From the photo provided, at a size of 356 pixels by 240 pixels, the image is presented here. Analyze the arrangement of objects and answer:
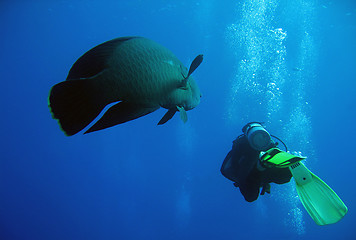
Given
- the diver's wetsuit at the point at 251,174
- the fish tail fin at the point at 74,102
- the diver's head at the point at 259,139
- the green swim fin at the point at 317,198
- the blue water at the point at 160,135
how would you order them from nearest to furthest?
the fish tail fin at the point at 74,102 < the green swim fin at the point at 317,198 < the diver's head at the point at 259,139 < the diver's wetsuit at the point at 251,174 < the blue water at the point at 160,135

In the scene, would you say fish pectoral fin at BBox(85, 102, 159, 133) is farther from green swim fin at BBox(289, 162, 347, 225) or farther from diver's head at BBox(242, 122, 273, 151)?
green swim fin at BBox(289, 162, 347, 225)

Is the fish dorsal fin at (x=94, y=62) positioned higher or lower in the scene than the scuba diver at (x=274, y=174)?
higher

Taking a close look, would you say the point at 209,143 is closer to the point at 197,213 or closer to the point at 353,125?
the point at 197,213

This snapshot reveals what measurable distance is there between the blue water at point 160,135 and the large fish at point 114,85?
880 inches

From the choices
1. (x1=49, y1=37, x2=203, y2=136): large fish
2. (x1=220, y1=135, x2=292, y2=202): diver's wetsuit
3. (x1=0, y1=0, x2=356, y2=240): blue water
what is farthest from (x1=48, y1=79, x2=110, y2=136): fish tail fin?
(x1=0, y1=0, x2=356, y2=240): blue water

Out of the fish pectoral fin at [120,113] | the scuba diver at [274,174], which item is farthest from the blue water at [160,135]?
the fish pectoral fin at [120,113]

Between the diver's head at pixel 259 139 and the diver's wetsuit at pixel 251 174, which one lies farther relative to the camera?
the diver's wetsuit at pixel 251 174

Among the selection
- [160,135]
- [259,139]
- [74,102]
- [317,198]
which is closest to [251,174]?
[259,139]

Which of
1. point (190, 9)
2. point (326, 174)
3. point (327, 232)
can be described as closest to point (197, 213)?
point (327, 232)

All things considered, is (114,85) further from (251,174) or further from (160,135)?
(160,135)

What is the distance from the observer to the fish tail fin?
0.72m

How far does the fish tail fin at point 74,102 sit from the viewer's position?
28.5 inches

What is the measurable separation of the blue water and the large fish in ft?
73.4

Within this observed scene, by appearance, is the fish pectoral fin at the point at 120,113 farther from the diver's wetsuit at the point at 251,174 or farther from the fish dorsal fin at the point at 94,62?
the diver's wetsuit at the point at 251,174
